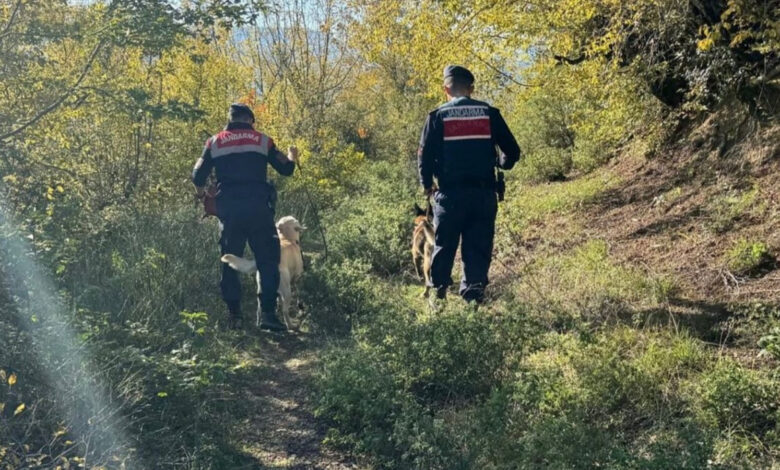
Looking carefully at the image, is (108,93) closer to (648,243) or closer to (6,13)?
(6,13)

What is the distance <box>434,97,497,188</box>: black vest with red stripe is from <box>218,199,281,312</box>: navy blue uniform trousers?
6.04 ft

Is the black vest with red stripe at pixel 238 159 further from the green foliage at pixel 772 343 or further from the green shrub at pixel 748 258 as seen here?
the green shrub at pixel 748 258

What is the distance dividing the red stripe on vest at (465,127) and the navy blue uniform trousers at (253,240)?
190 cm

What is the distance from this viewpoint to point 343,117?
21031mm

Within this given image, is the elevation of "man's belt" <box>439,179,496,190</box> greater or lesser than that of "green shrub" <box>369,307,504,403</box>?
greater

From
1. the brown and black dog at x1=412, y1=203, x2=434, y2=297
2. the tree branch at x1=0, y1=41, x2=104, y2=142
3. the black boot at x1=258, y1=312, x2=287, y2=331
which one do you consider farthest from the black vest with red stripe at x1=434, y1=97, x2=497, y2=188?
the tree branch at x1=0, y1=41, x2=104, y2=142

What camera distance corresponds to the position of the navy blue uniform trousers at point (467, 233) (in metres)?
4.99

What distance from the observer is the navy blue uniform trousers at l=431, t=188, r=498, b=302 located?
4.99 m

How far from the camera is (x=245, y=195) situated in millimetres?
5516

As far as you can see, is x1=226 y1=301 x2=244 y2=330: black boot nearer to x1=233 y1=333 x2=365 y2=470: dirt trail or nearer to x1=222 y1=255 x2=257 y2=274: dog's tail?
x1=233 y1=333 x2=365 y2=470: dirt trail

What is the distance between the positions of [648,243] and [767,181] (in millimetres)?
1535

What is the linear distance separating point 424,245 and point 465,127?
1.86m

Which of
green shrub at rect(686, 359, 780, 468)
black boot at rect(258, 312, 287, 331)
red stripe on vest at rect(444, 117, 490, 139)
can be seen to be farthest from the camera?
black boot at rect(258, 312, 287, 331)

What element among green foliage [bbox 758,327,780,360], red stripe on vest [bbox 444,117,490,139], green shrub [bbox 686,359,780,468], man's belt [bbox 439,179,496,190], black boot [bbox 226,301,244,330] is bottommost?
black boot [bbox 226,301,244,330]
